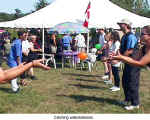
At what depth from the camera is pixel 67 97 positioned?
22.4ft

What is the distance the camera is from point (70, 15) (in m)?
14.8

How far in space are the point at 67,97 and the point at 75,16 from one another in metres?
8.58

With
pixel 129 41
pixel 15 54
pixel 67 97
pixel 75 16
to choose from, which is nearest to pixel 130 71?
pixel 129 41

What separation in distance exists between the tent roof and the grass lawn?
496cm

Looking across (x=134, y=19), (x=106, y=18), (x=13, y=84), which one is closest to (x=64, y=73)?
(x=13, y=84)

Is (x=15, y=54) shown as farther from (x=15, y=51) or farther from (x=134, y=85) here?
(x=134, y=85)

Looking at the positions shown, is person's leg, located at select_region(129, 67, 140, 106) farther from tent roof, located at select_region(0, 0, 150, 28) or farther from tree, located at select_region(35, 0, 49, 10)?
tree, located at select_region(35, 0, 49, 10)

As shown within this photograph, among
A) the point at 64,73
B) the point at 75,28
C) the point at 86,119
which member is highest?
the point at 75,28

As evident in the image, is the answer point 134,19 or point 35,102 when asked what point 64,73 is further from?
point 134,19

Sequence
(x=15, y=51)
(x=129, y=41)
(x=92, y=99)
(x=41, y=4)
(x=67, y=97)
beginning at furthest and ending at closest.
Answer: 1. (x=41, y=4)
2. (x=67, y=97)
3. (x=15, y=51)
4. (x=92, y=99)
5. (x=129, y=41)

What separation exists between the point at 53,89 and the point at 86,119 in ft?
15.8

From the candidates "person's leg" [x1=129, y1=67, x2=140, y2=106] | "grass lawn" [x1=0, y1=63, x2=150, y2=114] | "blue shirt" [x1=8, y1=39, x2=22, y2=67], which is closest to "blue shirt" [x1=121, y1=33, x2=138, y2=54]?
"person's leg" [x1=129, y1=67, x2=140, y2=106]

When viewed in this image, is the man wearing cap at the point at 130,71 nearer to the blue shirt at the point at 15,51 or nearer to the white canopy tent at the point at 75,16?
the blue shirt at the point at 15,51

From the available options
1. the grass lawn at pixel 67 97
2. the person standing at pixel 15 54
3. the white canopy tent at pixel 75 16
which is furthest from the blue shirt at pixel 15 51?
the white canopy tent at pixel 75 16
